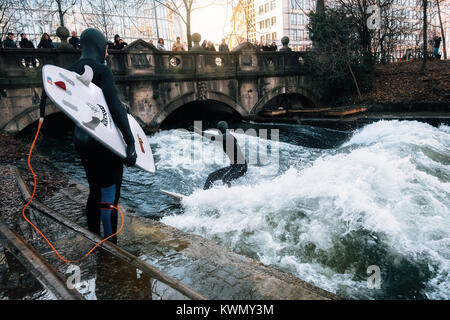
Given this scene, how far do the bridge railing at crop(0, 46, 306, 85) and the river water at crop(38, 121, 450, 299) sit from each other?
5164 mm

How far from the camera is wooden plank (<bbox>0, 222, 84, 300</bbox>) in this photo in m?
2.12

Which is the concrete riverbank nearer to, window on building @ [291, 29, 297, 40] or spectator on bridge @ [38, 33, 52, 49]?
spectator on bridge @ [38, 33, 52, 49]

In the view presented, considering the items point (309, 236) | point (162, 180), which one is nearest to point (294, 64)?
point (162, 180)

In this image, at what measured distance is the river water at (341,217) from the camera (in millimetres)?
3480

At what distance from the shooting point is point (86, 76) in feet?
8.09

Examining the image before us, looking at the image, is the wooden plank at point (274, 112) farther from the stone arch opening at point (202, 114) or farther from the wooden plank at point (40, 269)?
the wooden plank at point (40, 269)

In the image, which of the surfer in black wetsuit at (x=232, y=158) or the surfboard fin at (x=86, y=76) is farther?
the surfer in black wetsuit at (x=232, y=158)

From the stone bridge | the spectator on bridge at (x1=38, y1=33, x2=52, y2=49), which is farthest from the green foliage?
the spectator on bridge at (x1=38, y1=33, x2=52, y2=49)

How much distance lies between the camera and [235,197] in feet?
18.3

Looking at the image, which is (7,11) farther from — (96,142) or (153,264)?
(153,264)

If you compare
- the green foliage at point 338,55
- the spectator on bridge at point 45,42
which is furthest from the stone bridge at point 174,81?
the green foliage at point 338,55

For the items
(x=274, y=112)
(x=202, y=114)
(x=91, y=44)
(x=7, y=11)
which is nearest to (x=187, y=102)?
(x=274, y=112)

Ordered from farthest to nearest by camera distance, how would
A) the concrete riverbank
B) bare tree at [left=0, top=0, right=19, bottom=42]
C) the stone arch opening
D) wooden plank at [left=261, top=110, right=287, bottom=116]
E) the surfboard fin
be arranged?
the stone arch opening
wooden plank at [left=261, top=110, right=287, bottom=116]
bare tree at [left=0, top=0, right=19, bottom=42]
the surfboard fin
the concrete riverbank

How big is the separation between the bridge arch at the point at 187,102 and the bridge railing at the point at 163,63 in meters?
0.93
